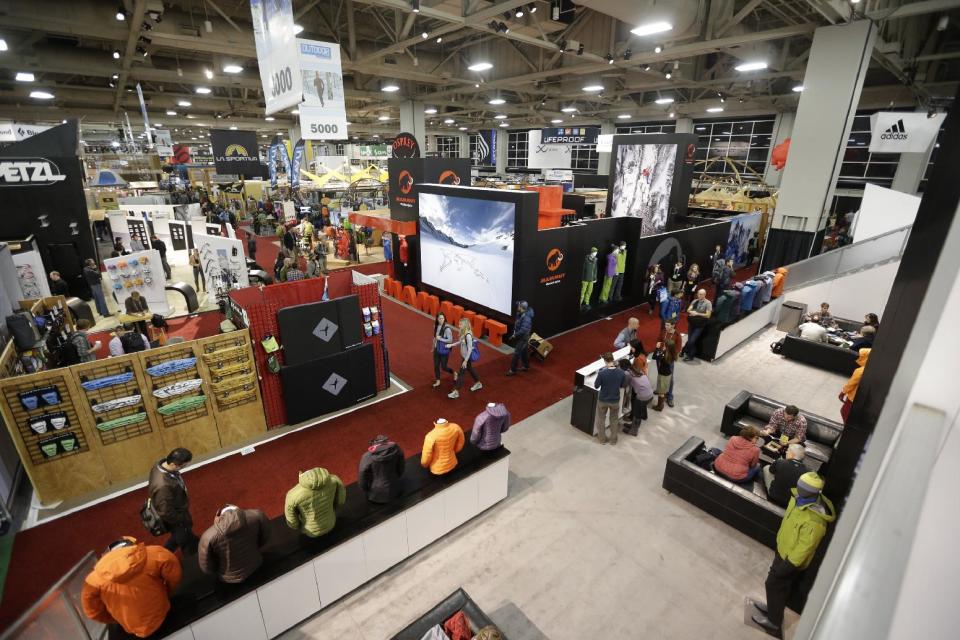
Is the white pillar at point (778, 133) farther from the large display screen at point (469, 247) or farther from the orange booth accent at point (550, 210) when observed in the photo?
the large display screen at point (469, 247)

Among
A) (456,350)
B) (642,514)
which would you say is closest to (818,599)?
(642,514)

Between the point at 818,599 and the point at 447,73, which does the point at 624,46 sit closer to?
the point at 447,73

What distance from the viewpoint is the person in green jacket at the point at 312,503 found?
3.62m

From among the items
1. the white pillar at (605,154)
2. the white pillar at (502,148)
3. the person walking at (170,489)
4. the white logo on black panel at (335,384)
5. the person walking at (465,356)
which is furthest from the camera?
the white pillar at (502,148)

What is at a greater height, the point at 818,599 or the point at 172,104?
the point at 172,104

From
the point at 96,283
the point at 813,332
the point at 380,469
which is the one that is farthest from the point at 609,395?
the point at 96,283

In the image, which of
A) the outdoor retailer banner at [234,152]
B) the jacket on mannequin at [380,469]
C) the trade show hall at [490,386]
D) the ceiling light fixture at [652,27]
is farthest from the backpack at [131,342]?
the outdoor retailer banner at [234,152]

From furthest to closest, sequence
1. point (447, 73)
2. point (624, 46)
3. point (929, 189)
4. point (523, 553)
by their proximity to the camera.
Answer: point (447, 73) < point (624, 46) < point (523, 553) < point (929, 189)

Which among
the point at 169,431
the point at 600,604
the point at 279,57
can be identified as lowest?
the point at 600,604

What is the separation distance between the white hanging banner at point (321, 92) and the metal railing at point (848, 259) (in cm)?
1042

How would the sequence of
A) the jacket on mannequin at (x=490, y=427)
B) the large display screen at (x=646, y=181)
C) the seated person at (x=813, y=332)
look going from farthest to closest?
the large display screen at (x=646, y=181) → the seated person at (x=813, y=332) → the jacket on mannequin at (x=490, y=427)

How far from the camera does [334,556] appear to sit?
3.84 metres

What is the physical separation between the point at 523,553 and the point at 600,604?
833 mm

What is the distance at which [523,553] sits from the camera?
452 cm
